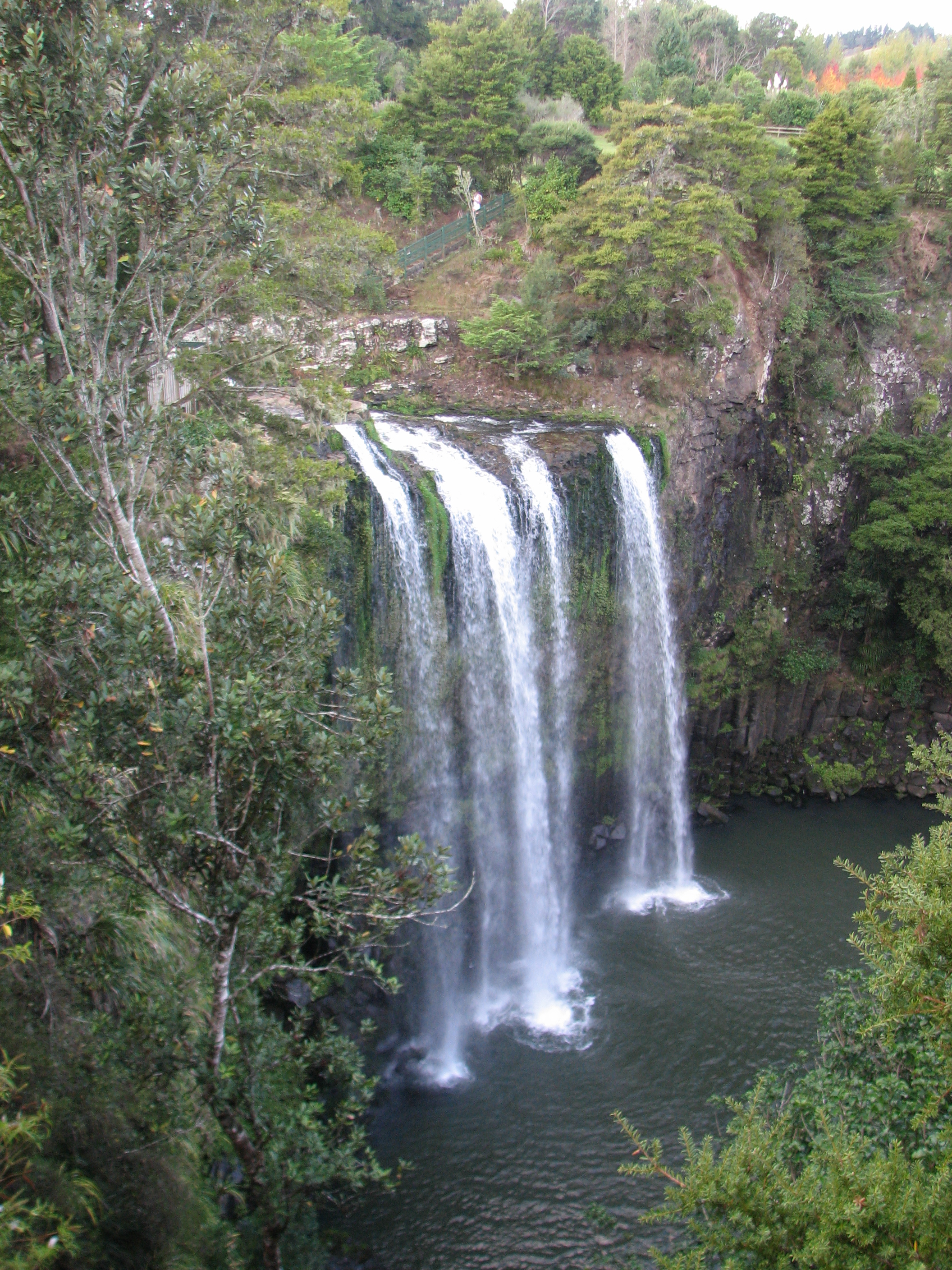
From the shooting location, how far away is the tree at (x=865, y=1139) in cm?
553

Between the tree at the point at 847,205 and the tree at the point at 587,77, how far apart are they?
439 inches

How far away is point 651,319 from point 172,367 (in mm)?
14936

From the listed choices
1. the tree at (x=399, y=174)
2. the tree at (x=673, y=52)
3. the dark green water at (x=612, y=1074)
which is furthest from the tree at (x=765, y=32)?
the dark green water at (x=612, y=1074)

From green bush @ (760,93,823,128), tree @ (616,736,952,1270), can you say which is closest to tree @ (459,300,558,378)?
tree @ (616,736,952,1270)

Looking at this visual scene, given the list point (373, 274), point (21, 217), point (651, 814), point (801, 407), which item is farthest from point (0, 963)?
point (801, 407)

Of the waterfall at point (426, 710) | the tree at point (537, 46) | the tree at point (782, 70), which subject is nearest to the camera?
the waterfall at point (426, 710)

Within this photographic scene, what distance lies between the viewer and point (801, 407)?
24.1 meters

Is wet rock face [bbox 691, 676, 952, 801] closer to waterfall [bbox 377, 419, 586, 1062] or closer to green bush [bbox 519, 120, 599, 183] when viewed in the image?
waterfall [bbox 377, 419, 586, 1062]

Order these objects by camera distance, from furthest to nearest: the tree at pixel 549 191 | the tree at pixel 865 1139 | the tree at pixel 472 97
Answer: the tree at pixel 472 97 < the tree at pixel 549 191 < the tree at pixel 865 1139

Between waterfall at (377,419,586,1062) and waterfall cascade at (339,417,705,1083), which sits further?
waterfall at (377,419,586,1062)

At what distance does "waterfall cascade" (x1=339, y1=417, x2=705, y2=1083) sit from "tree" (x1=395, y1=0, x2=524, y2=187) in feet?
50.6

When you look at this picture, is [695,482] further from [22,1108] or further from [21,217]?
[22,1108]

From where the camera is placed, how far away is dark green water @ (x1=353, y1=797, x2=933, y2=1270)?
440 inches

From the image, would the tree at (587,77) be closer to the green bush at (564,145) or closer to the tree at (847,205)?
the green bush at (564,145)
